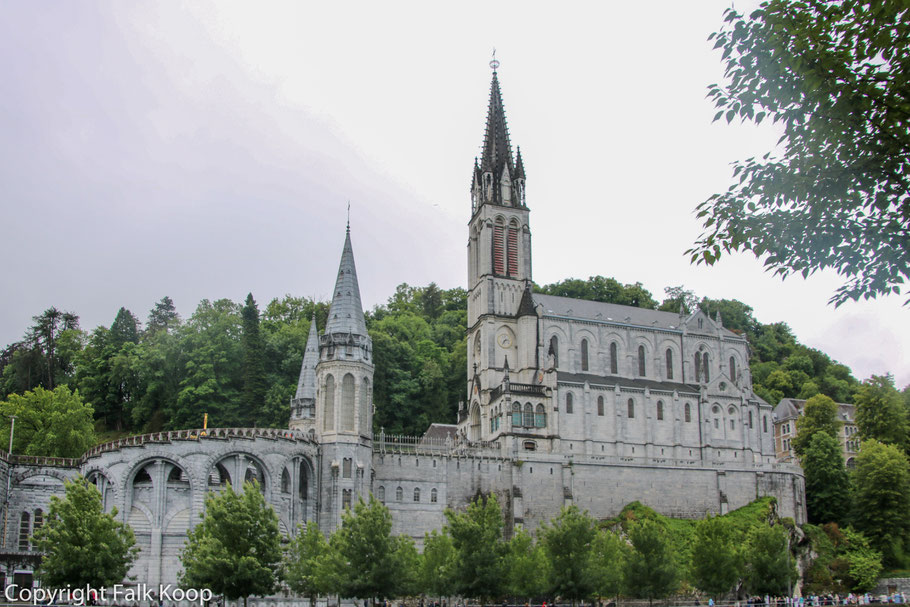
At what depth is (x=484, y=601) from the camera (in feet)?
154

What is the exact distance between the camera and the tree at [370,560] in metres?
44.6

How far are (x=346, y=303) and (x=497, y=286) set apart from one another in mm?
20909

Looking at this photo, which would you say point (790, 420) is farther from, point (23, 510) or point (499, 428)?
point (23, 510)

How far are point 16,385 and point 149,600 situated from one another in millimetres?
57114

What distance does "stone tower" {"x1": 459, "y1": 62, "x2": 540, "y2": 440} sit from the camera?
7731 cm

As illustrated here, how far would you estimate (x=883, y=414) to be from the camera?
8544 centimetres

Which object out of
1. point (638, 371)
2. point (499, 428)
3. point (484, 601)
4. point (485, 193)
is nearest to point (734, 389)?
point (638, 371)

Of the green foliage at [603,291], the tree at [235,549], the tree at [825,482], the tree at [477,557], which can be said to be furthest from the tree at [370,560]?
the green foliage at [603,291]

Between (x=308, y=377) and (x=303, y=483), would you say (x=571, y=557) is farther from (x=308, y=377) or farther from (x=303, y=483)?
(x=308, y=377)

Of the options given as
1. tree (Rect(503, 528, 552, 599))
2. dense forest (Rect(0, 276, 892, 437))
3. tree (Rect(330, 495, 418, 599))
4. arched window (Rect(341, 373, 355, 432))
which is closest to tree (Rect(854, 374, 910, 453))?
dense forest (Rect(0, 276, 892, 437))

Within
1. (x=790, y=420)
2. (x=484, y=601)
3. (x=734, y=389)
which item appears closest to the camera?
(x=484, y=601)

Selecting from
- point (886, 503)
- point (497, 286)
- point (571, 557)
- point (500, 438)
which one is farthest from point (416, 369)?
point (571, 557)

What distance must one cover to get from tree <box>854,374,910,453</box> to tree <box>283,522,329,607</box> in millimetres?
59413

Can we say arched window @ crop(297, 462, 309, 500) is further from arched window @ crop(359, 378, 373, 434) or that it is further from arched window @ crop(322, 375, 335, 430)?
arched window @ crop(359, 378, 373, 434)
